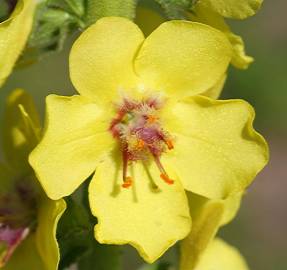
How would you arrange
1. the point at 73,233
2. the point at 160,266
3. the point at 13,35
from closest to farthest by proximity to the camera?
the point at 13,35, the point at 73,233, the point at 160,266

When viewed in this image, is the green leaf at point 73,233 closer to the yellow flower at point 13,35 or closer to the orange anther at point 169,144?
the orange anther at point 169,144

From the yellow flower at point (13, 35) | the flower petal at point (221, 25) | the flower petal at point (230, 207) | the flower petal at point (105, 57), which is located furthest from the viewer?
the flower petal at point (230, 207)

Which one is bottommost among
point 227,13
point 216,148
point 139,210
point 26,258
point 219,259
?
point 219,259

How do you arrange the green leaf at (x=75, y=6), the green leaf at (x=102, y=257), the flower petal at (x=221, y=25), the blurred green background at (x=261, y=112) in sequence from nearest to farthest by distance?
the flower petal at (x=221, y=25) < the green leaf at (x=75, y=6) < the green leaf at (x=102, y=257) < the blurred green background at (x=261, y=112)

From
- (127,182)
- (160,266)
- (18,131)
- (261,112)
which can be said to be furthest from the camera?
(261,112)

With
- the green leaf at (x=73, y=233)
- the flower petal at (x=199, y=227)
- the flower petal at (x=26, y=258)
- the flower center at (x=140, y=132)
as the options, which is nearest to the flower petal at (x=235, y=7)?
the flower center at (x=140, y=132)

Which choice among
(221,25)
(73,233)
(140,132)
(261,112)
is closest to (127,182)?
(140,132)

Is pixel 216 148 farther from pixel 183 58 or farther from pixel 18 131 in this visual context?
pixel 18 131
